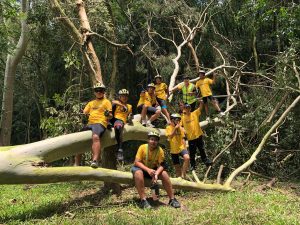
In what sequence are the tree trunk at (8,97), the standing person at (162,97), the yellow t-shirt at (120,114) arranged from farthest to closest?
the tree trunk at (8,97) < the standing person at (162,97) < the yellow t-shirt at (120,114)

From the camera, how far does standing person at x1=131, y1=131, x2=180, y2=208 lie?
7.19m

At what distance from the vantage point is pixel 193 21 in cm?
1709

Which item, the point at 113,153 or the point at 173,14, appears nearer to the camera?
the point at 113,153

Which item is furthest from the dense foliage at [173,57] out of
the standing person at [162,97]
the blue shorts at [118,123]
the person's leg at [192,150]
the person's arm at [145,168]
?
→ the person's arm at [145,168]

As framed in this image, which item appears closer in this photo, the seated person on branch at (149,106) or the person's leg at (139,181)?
the person's leg at (139,181)

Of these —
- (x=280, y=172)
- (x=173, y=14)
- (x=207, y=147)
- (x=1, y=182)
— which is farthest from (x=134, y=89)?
(x=1, y=182)

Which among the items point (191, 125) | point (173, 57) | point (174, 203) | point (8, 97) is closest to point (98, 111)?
point (174, 203)

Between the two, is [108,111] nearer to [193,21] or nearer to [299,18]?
[299,18]

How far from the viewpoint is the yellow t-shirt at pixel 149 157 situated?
7.39 m

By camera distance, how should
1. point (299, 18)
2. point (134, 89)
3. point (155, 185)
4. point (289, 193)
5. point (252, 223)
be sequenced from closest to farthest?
1. point (252, 223)
2. point (155, 185)
3. point (289, 193)
4. point (299, 18)
5. point (134, 89)

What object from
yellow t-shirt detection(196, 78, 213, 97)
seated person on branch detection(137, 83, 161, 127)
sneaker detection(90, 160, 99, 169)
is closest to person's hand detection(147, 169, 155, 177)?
sneaker detection(90, 160, 99, 169)

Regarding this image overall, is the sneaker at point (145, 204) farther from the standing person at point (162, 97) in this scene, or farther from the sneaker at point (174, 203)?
the standing person at point (162, 97)

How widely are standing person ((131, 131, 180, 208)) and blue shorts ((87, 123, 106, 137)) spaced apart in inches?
30.2

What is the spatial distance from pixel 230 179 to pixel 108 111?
10.4ft
